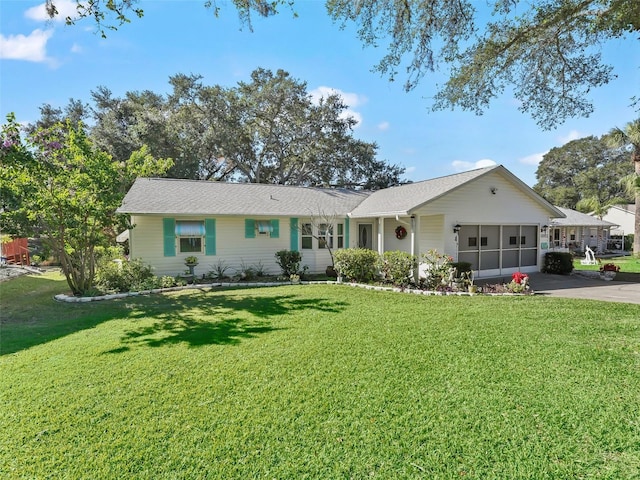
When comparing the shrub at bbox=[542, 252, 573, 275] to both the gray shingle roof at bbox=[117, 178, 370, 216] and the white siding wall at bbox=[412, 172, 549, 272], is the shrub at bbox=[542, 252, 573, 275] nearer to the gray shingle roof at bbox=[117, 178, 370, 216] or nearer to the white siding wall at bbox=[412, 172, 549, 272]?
the white siding wall at bbox=[412, 172, 549, 272]

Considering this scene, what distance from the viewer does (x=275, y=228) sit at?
14945mm

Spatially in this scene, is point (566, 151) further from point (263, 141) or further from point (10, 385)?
point (10, 385)

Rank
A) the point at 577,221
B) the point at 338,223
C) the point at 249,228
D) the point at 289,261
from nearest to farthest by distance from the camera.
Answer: the point at 289,261
the point at 249,228
the point at 338,223
the point at 577,221

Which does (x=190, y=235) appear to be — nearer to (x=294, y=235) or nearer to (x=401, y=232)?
(x=294, y=235)

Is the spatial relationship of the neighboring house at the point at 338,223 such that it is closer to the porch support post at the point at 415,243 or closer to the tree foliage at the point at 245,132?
the porch support post at the point at 415,243

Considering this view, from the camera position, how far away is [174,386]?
452cm

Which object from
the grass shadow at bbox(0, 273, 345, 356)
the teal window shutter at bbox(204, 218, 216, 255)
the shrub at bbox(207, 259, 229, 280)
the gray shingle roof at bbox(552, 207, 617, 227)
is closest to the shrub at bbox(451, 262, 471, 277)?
the grass shadow at bbox(0, 273, 345, 356)

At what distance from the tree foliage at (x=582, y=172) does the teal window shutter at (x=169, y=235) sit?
49.7 meters

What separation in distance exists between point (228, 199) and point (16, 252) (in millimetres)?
15541

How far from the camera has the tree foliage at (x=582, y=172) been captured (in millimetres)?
46094

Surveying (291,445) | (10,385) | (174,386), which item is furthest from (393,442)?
(10,385)

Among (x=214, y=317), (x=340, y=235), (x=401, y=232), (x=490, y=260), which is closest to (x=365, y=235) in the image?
(x=340, y=235)

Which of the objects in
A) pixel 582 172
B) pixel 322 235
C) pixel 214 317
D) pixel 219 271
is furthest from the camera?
pixel 582 172

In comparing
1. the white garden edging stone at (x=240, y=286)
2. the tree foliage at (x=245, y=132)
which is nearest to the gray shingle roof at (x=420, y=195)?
the white garden edging stone at (x=240, y=286)
